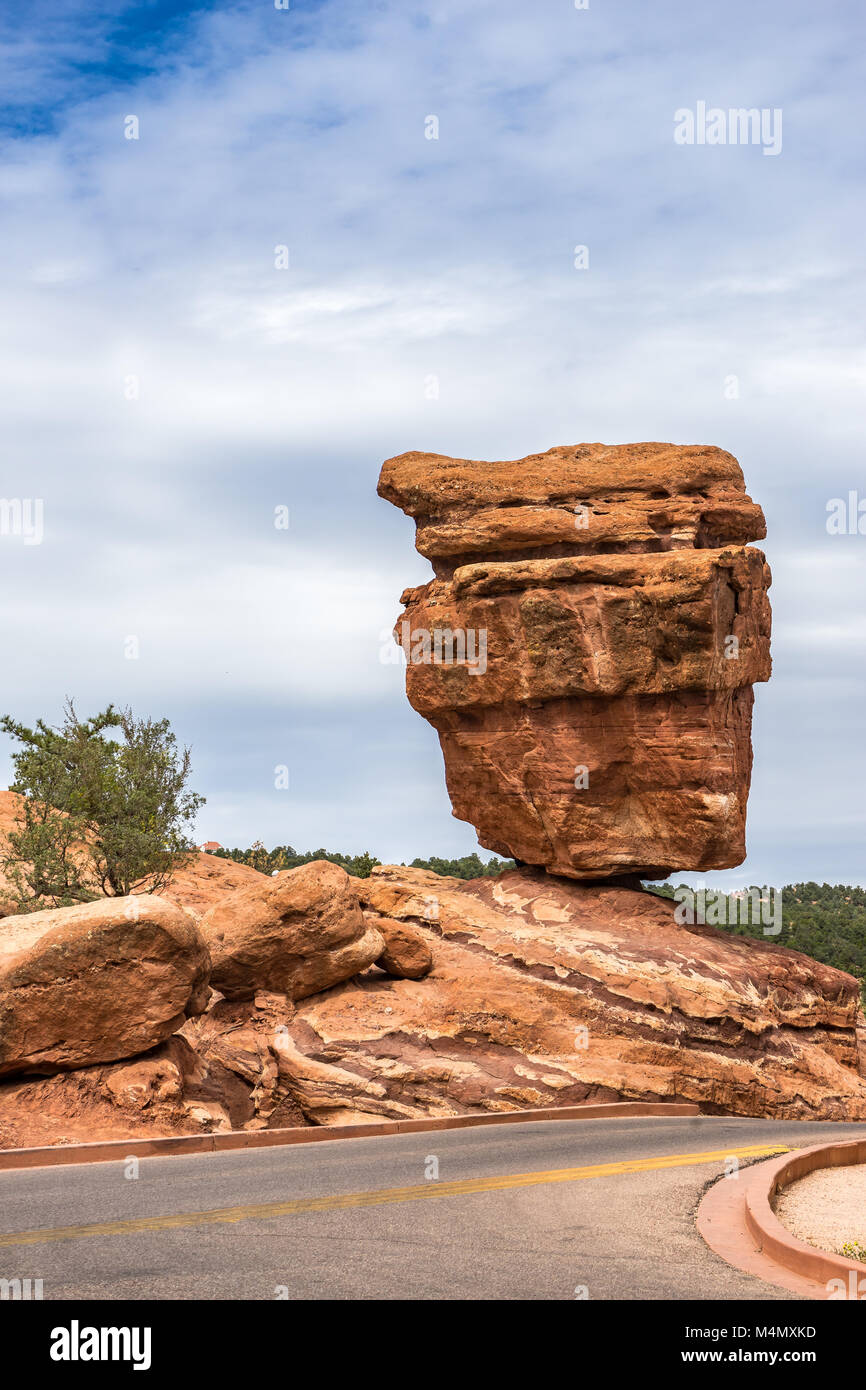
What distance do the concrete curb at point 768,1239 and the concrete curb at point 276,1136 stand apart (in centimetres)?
629

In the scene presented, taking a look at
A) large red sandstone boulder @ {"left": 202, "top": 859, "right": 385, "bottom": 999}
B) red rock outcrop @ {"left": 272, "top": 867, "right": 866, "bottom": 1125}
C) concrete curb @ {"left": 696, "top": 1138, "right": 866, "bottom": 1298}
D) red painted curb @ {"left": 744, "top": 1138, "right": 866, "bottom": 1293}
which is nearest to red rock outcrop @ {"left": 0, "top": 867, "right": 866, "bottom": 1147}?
red rock outcrop @ {"left": 272, "top": 867, "right": 866, "bottom": 1125}

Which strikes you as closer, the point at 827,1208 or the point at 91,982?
the point at 827,1208

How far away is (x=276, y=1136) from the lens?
52.5ft

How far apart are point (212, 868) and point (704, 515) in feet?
69.2

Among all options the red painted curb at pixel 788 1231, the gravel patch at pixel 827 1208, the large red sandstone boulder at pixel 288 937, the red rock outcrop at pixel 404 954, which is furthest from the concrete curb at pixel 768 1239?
the red rock outcrop at pixel 404 954

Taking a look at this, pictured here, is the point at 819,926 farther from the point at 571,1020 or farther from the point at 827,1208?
the point at 827,1208

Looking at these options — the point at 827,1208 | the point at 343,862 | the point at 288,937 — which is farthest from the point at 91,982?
the point at 343,862

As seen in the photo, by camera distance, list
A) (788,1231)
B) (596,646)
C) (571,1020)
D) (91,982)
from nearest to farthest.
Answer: (788,1231)
(91,982)
(571,1020)
(596,646)

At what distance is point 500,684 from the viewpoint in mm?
25375

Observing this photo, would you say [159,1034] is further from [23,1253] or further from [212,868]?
[212,868]

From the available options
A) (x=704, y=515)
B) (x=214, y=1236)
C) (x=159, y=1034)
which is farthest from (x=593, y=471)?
(x=214, y=1236)

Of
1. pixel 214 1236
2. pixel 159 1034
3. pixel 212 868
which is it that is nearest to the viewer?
pixel 214 1236

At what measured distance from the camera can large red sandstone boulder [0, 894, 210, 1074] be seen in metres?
16.5

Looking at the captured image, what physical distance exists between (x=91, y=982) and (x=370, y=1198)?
731cm
